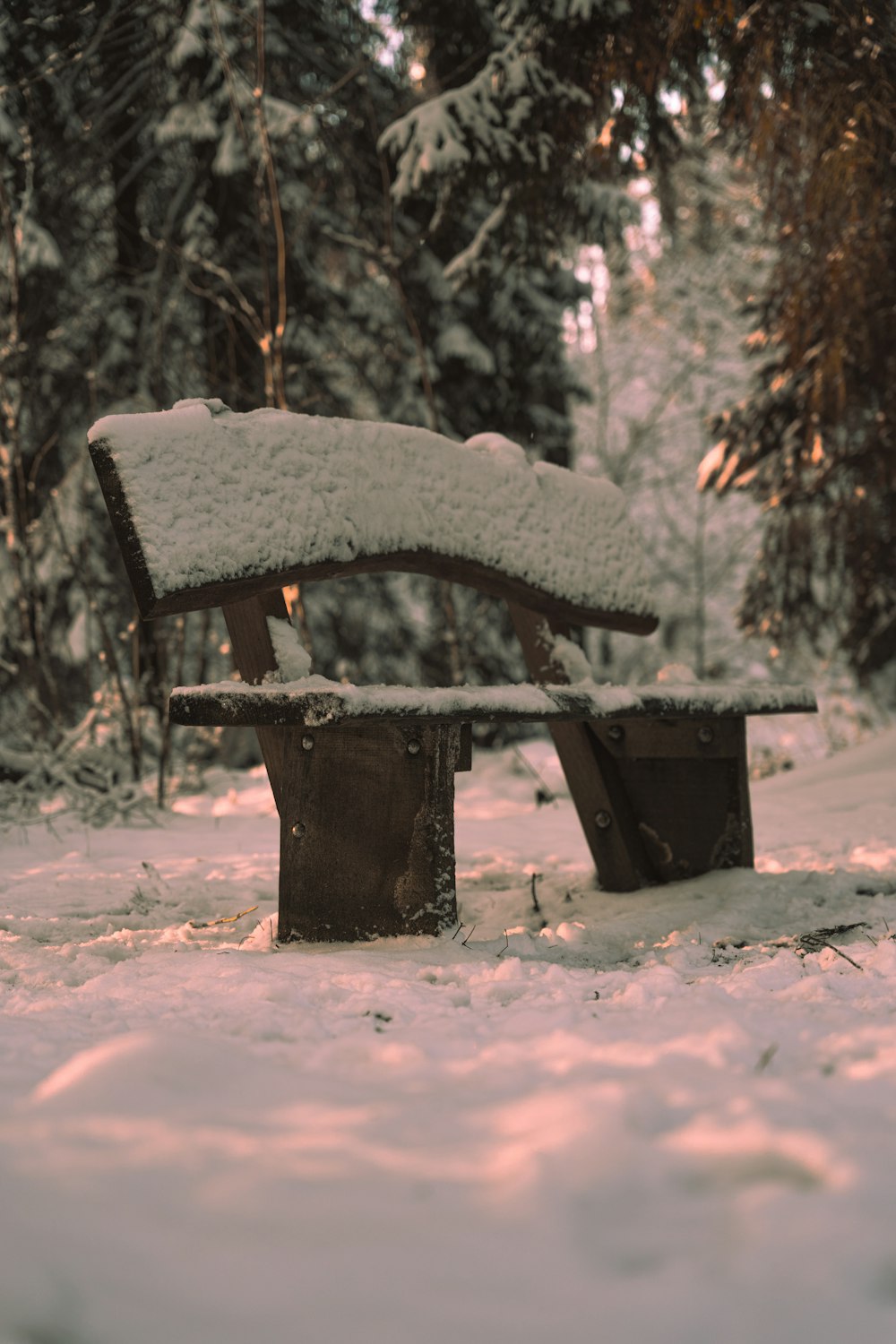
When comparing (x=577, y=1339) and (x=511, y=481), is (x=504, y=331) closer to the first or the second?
(x=511, y=481)

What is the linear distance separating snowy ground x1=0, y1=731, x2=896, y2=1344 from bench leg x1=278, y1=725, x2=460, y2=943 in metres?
0.14

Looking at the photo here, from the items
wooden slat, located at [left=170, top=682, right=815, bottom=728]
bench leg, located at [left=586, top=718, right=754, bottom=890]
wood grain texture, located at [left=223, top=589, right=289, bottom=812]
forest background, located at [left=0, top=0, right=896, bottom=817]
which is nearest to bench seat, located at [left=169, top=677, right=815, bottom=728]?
wooden slat, located at [left=170, top=682, right=815, bottom=728]

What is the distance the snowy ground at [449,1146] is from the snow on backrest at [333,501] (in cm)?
83

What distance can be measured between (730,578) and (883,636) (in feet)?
33.5

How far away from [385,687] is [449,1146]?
1.18m

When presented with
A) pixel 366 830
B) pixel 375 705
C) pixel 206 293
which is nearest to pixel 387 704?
pixel 375 705

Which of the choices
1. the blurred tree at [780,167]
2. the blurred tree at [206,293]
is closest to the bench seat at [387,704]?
the blurred tree at [780,167]

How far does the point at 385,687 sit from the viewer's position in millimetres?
2324

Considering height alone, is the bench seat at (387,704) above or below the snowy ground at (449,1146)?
above

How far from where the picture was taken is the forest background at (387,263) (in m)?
4.18

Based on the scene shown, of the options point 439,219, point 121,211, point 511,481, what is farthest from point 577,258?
point 511,481

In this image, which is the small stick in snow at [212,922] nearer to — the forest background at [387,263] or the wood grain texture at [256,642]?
the wood grain texture at [256,642]

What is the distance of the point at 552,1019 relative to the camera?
1.68 meters

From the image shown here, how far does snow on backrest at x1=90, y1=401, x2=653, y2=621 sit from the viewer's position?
2266 millimetres
